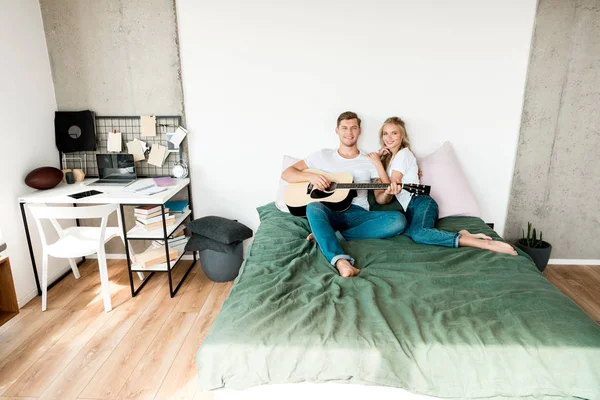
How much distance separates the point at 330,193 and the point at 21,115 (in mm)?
1955

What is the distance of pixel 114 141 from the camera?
9.09ft

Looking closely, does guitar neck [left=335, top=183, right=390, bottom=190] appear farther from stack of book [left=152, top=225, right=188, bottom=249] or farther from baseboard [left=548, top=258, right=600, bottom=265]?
baseboard [left=548, top=258, right=600, bottom=265]

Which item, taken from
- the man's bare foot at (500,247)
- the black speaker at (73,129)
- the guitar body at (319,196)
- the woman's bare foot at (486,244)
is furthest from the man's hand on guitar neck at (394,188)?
the black speaker at (73,129)

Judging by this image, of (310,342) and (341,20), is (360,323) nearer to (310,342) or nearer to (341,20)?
(310,342)

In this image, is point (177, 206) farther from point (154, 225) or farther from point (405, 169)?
point (405, 169)

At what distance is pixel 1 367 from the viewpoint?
188cm

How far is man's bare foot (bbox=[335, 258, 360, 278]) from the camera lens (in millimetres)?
1792

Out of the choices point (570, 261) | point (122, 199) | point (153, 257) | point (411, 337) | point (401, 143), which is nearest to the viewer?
point (411, 337)

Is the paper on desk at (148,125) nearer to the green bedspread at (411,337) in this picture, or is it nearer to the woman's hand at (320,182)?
the woman's hand at (320,182)

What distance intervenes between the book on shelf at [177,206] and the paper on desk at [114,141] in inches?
20.9

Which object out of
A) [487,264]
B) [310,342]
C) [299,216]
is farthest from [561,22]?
[310,342]

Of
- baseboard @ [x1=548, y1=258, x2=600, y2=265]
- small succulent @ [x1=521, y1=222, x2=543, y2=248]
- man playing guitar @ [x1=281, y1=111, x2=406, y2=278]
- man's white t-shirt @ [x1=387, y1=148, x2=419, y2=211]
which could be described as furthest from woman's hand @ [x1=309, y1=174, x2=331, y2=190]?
baseboard @ [x1=548, y1=258, x2=600, y2=265]

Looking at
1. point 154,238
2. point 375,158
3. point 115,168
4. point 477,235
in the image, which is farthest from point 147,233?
point 477,235

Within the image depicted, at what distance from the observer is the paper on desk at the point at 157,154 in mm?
2762
